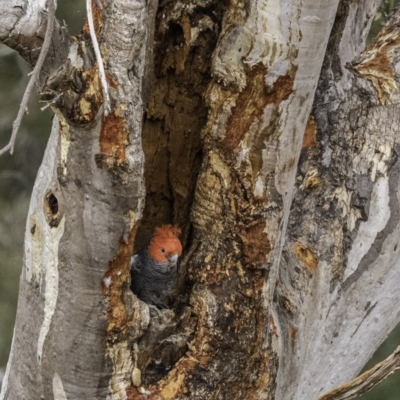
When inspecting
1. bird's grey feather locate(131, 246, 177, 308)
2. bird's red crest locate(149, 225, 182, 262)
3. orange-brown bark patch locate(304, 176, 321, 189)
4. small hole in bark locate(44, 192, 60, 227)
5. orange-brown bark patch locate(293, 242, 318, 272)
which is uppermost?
orange-brown bark patch locate(304, 176, 321, 189)

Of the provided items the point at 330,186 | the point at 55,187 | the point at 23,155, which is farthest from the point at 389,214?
the point at 23,155

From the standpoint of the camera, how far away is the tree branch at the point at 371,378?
2.14m

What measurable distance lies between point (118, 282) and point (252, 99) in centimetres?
71

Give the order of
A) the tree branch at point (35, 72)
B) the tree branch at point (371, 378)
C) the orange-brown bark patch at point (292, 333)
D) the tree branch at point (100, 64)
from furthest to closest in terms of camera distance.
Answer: the orange-brown bark patch at point (292, 333), the tree branch at point (371, 378), the tree branch at point (100, 64), the tree branch at point (35, 72)

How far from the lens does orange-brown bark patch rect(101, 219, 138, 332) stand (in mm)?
1977

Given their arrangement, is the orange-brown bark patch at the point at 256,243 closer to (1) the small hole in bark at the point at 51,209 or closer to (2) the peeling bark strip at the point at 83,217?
(2) the peeling bark strip at the point at 83,217

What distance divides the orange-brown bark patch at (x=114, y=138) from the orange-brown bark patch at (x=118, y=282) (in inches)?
9.3

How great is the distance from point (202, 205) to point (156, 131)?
33cm

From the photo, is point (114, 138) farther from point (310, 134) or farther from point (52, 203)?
point (310, 134)

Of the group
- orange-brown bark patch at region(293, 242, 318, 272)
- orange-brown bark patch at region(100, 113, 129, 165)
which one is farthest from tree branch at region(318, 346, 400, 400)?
orange-brown bark patch at region(100, 113, 129, 165)

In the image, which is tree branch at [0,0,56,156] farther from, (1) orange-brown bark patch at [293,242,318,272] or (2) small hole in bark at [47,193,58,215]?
(1) orange-brown bark patch at [293,242,318,272]

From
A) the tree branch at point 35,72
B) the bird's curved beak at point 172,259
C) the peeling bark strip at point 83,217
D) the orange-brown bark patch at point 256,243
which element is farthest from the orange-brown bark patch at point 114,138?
the bird's curved beak at point 172,259

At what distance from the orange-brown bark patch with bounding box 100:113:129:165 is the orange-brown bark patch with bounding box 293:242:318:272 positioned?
917 millimetres

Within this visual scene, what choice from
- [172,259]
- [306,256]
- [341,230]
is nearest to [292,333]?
[306,256]
